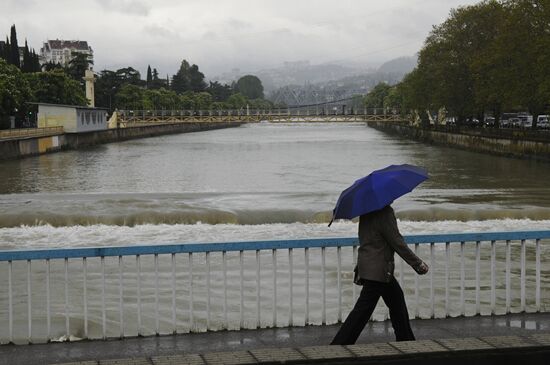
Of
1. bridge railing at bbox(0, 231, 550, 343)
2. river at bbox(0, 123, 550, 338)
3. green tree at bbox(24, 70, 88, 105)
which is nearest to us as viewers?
bridge railing at bbox(0, 231, 550, 343)

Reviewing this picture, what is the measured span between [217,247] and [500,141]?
2187 inches

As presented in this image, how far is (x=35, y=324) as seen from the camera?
11.4m

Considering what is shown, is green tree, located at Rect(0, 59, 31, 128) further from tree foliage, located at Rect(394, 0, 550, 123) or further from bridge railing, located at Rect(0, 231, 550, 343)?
bridge railing, located at Rect(0, 231, 550, 343)

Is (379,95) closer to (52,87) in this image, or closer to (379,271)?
(52,87)

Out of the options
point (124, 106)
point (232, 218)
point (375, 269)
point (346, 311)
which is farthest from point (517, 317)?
point (124, 106)

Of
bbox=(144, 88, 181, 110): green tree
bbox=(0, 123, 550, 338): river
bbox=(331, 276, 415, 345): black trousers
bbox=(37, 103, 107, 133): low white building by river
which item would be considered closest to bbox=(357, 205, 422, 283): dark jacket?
bbox=(331, 276, 415, 345): black trousers

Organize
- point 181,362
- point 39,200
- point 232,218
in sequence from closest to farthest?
1. point 181,362
2. point 232,218
3. point 39,200

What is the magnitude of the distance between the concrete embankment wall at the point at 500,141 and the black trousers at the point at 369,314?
148 feet

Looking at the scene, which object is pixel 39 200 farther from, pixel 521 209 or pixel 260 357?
pixel 260 357

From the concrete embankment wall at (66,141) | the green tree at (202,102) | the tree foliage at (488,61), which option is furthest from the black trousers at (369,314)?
the green tree at (202,102)

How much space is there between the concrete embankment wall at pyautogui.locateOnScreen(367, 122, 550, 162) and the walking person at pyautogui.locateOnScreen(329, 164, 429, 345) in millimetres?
45096

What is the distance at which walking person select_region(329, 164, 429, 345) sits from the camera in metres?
6.38

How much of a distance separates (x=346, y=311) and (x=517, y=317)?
505 cm

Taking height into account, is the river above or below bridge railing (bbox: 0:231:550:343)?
below
